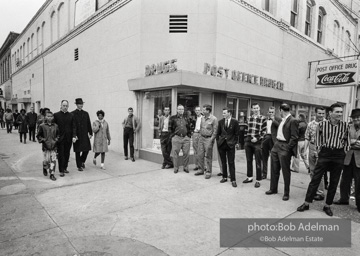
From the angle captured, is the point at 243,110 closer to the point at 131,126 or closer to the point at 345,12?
the point at 131,126

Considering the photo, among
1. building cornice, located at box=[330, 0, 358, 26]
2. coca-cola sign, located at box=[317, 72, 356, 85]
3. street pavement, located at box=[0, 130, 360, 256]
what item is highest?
building cornice, located at box=[330, 0, 358, 26]

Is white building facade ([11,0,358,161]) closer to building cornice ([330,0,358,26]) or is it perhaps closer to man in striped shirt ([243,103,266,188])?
building cornice ([330,0,358,26])

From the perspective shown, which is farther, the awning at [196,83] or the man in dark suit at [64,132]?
the awning at [196,83]

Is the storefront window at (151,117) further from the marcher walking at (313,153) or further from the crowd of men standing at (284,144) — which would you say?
the marcher walking at (313,153)

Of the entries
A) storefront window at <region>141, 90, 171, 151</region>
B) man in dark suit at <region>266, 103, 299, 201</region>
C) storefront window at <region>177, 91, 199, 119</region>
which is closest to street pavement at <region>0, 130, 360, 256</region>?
man in dark suit at <region>266, 103, 299, 201</region>

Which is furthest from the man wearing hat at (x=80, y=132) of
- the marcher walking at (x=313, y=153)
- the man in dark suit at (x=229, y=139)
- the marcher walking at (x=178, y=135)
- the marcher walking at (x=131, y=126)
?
the marcher walking at (x=313, y=153)

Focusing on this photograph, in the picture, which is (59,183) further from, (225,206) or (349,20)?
(349,20)

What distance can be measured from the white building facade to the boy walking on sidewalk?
10.7 ft

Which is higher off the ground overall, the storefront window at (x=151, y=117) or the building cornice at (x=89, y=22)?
the building cornice at (x=89, y=22)

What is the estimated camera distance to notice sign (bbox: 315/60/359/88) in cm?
1059

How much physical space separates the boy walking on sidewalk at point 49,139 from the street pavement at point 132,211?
46 centimetres

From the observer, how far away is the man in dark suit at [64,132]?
21.4 feet

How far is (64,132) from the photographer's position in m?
6.59

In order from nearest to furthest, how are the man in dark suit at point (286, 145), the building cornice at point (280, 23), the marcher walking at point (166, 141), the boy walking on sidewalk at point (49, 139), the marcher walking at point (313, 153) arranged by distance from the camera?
the man in dark suit at point (286, 145)
the marcher walking at point (313, 153)
the boy walking on sidewalk at point (49, 139)
the marcher walking at point (166, 141)
the building cornice at point (280, 23)
